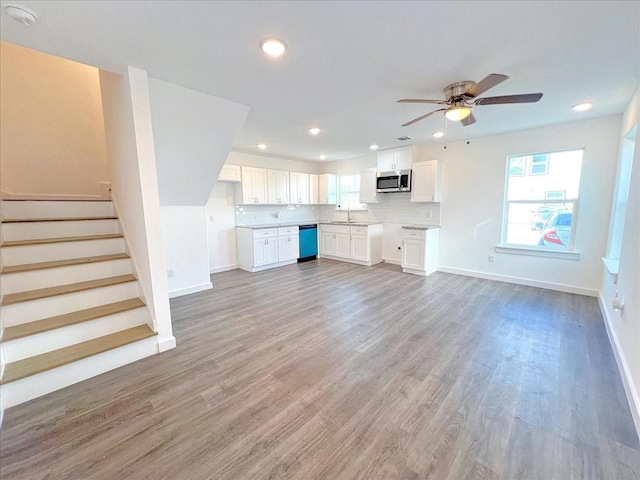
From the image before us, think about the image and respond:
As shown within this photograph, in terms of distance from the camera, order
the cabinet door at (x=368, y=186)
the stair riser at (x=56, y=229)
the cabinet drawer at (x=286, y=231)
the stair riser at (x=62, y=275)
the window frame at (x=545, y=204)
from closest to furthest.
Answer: the stair riser at (x=62, y=275), the stair riser at (x=56, y=229), the window frame at (x=545, y=204), the cabinet drawer at (x=286, y=231), the cabinet door at (x=368, y=186)

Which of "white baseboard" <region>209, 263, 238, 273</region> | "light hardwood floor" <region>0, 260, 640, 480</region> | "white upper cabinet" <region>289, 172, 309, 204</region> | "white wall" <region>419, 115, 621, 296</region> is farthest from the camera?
"white upper cabinet" <region>289, 172, 309, 204</region>

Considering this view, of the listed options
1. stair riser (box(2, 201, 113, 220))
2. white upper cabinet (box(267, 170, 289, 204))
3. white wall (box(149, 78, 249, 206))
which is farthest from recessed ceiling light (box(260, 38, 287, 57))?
white upper cabinet (box(267, 170, 289, 204))

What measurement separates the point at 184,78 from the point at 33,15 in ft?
3.20

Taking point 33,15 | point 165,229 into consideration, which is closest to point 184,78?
point 33,15

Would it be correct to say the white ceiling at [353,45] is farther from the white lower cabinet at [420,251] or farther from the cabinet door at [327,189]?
the cabinet door at [327,189]

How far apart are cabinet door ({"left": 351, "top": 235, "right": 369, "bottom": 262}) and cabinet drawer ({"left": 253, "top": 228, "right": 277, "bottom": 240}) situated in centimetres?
181

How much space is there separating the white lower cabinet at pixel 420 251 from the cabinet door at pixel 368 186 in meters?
1.30

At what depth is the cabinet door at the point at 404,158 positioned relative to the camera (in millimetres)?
5309

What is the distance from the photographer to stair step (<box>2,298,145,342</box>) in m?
2.07

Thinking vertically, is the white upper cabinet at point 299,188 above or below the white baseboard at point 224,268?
above

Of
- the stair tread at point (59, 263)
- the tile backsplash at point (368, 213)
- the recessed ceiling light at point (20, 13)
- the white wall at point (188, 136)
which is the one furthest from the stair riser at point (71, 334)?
the tile backsplash at point (368, 213)

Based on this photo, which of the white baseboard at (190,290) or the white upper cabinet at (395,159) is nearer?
the white baseboard at (190,290)

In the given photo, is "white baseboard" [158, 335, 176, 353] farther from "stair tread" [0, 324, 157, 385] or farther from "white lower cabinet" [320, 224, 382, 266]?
"white lower cabinet" [320, 224, 382, 266]

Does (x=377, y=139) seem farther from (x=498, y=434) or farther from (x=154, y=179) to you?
(x=498, y=434)
